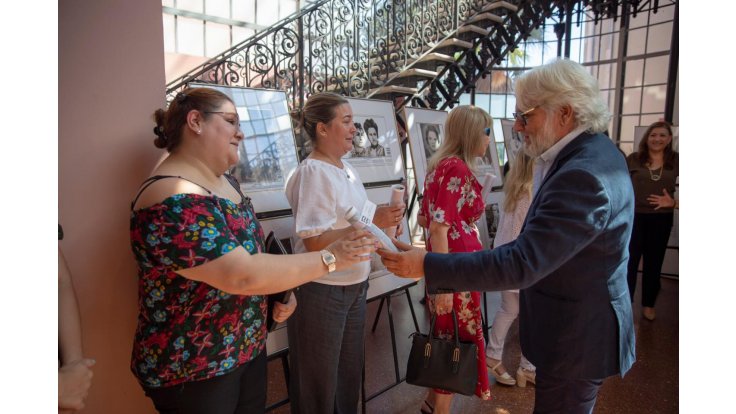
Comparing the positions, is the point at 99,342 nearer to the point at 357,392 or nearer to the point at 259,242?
the point at 259,242

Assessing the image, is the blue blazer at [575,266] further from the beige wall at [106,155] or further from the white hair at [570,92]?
the beige wall at [106,155]

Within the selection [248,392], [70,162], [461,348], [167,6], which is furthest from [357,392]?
[167,6]

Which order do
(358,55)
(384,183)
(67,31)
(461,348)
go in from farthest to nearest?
(358,55), (384,183), (461,348), (67,31)

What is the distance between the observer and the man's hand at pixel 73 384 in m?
1.03

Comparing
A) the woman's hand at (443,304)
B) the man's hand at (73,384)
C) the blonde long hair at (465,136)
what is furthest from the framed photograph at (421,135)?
the man's hand at (73,384)

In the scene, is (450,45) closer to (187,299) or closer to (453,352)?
(453,352)

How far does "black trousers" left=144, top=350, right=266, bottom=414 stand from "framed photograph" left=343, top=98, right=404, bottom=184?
1601mm

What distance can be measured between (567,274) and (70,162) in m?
1.52

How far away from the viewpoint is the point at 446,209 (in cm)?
218

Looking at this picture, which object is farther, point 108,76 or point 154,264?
point 108,76

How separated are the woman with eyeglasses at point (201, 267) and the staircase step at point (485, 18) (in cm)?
639

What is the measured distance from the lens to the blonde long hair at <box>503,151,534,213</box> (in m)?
2.90

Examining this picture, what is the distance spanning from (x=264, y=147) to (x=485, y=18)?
18.9 ft

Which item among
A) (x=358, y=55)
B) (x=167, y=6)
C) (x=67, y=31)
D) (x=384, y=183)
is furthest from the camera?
(x=167, y=6)
